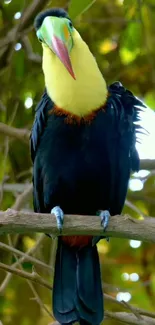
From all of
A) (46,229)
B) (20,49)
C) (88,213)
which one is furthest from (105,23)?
(46,229)

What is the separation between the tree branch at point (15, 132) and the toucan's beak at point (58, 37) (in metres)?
0.49

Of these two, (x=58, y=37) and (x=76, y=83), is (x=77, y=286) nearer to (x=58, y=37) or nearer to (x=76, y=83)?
(x=76, y=83)

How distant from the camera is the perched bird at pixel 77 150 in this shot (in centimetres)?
266

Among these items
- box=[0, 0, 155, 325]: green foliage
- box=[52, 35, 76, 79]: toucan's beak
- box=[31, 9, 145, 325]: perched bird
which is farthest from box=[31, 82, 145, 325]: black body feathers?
box=[0, 0, 155, 325]: green foliage

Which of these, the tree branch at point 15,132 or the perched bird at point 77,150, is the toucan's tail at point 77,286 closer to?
the perched bird at point 77,150

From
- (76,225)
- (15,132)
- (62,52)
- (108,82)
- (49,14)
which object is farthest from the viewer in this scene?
(108,82)

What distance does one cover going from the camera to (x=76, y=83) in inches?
105

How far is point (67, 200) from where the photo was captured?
9.09 feet

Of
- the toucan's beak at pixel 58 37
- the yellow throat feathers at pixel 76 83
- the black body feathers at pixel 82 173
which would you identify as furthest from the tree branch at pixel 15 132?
the toucan's beak at pixel 58 37

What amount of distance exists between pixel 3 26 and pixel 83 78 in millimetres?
755

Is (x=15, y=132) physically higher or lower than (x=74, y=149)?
higher

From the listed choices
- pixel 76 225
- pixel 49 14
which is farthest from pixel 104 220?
pixel 49 14

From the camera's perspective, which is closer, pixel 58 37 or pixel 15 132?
pixel 58 37

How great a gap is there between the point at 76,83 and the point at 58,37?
0.52 feet
